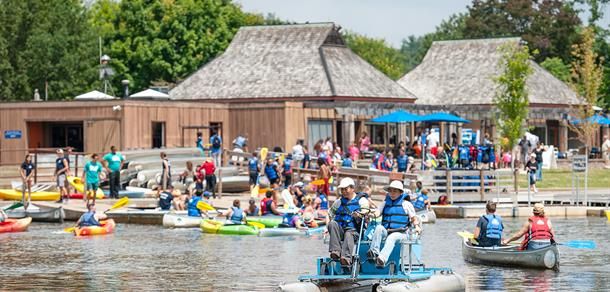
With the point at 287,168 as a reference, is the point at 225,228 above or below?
below

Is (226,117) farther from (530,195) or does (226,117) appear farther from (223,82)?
(530,195)

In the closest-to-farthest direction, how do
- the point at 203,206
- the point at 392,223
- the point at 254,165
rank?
1. the point at 392,223
2. the point at 203,206
3. the point at 254,165

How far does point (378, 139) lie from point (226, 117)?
9.29m

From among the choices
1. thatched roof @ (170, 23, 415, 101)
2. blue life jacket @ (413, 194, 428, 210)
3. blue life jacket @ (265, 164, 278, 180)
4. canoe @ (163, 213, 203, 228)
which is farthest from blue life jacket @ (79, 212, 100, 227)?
thatched roof @ (170, 23, 415, 101)

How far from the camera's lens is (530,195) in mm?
45469

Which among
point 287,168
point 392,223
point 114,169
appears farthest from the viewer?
point 287,168

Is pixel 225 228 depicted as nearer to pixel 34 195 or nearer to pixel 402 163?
pixel 34 195

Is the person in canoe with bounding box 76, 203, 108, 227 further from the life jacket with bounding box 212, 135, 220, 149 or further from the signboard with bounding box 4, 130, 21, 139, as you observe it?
the signboard with bounding box 4, 130, 21, 139

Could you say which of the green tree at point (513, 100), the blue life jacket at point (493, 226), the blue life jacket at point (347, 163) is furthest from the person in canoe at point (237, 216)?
the green tree at point (513, 100)

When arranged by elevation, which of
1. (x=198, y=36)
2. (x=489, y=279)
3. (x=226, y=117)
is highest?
(x=198, y=36)

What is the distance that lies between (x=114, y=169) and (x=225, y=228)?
806cm

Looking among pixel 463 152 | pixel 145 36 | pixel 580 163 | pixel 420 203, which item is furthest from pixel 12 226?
pixel 145 36

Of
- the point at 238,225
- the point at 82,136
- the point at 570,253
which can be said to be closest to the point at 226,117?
the point at 82,136

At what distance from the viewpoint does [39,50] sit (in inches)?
3159
